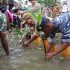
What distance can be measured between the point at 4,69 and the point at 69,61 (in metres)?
1.41

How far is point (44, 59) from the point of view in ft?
19.4

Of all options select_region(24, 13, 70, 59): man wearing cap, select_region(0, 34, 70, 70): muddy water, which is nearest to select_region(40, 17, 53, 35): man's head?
select_region(24, 13, 70, 59): man wearing cap

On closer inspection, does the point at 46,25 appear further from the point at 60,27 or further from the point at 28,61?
the point at 28,61

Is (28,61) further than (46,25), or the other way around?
(28,61)

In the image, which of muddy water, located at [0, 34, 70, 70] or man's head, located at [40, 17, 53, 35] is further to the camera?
man's head, located at [40, 17, 53, 35]

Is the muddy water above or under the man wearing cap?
under

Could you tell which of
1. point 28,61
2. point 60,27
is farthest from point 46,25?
point 28,61

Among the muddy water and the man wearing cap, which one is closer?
the muddy water

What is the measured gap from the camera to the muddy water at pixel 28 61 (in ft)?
17.8

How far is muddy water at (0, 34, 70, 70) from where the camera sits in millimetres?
5426

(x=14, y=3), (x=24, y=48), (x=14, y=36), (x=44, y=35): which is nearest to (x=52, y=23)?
(x=44, y=35)

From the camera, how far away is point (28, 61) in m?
5.90

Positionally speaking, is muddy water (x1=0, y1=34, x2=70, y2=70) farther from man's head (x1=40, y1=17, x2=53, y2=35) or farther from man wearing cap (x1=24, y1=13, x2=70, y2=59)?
man's head (x1=40, y1=17, x2=53, y2=35)

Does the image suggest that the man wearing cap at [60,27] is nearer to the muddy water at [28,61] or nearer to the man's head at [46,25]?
the man's head at [46,25]
